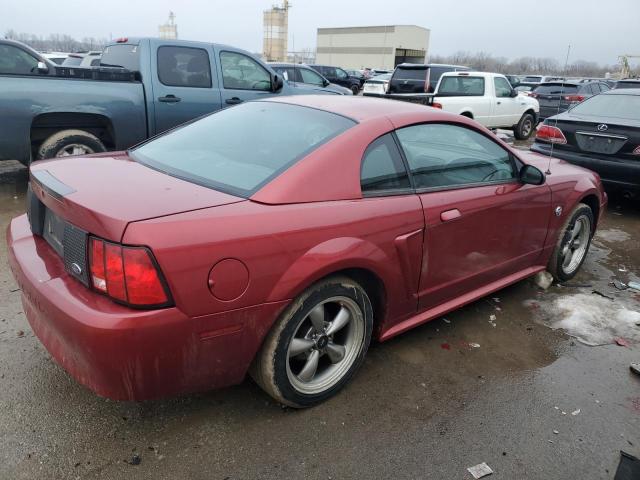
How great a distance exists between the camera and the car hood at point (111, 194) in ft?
6.68

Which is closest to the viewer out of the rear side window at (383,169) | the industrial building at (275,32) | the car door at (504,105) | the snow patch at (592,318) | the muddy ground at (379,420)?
the muddy ground at (379,420)

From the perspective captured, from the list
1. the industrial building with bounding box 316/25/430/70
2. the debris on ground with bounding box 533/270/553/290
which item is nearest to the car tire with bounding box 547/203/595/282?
the debris on ground with bounding box 533/270/553/290

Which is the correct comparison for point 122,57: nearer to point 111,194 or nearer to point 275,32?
point 111,194

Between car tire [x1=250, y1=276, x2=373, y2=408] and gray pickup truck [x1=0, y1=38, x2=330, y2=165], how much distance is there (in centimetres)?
449

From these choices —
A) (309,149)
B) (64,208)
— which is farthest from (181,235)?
(309,149)

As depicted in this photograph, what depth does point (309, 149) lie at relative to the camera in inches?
102

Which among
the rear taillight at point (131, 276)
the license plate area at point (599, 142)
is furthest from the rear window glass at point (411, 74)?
the rear taillight at point (131, 276)

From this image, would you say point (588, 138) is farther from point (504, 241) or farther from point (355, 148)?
point (355, 148)

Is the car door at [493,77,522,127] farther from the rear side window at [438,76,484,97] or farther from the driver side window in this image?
the driver side window

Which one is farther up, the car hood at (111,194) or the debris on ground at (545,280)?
the car hood at (111,194)

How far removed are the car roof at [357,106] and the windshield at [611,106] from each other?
4.78 metres

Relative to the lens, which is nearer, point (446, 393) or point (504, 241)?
point (446, 393)

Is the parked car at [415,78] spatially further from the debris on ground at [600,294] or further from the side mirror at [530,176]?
the side mirror at [530,176]

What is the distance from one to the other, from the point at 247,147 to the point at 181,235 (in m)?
0.95
